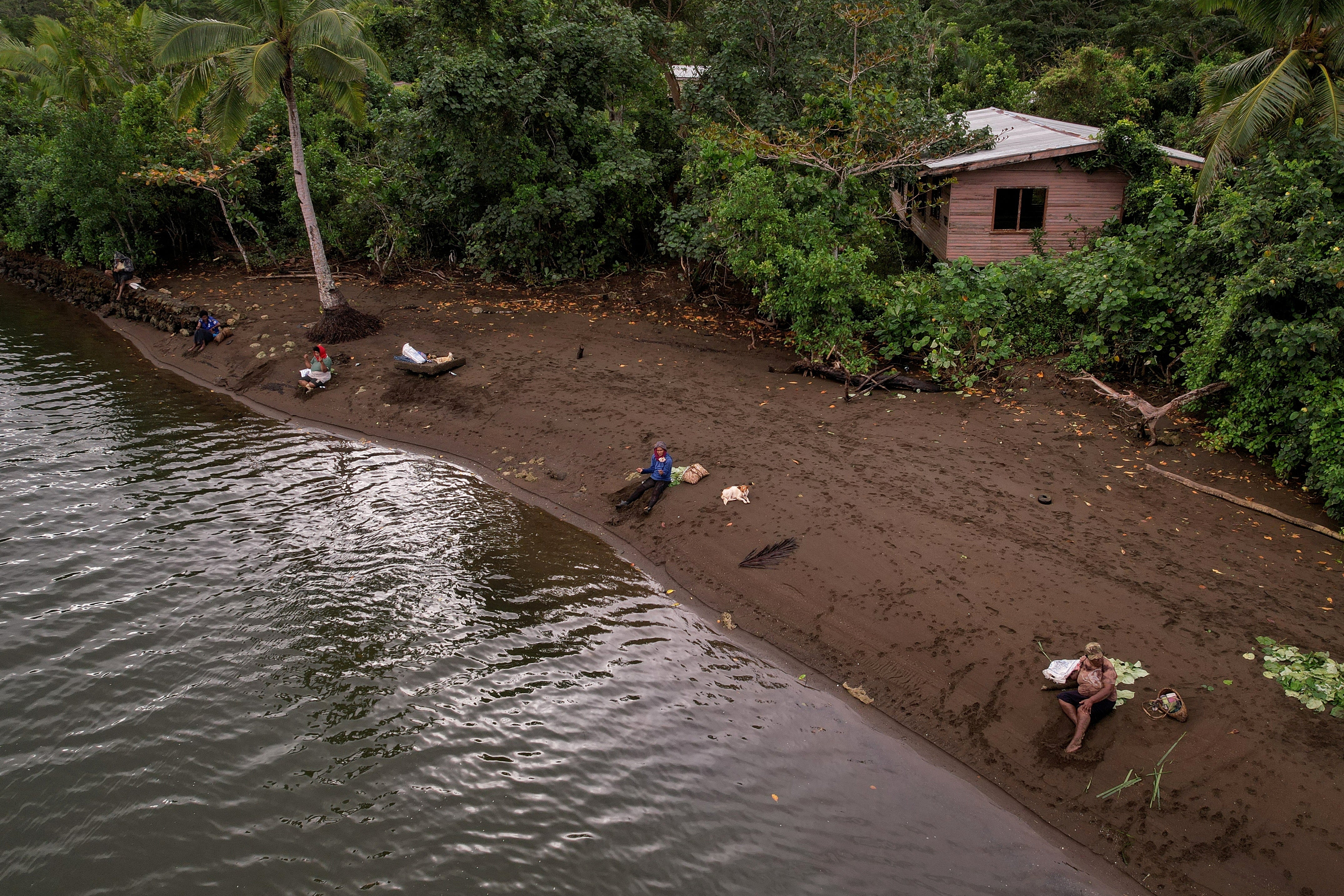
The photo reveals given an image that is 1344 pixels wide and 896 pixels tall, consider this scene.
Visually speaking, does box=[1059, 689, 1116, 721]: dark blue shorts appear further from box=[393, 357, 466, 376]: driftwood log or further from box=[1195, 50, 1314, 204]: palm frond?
box=[393, 357, 466, 376]: driftwood log

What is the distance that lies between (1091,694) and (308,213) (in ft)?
66.8

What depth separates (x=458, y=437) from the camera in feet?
52.2

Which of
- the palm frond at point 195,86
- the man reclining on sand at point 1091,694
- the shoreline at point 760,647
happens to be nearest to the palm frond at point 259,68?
the palm frond at point 195,86

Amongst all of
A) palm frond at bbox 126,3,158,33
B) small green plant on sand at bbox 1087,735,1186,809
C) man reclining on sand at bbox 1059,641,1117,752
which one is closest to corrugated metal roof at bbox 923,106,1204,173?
man reclining on sand at bbox 1059,641,1117,752

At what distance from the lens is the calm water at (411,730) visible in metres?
7.22

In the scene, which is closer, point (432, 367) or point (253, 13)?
point (253, 13)

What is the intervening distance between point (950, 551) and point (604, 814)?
19.0ft

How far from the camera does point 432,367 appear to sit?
57.8 feet

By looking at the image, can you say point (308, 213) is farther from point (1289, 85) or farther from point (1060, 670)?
point (1289, 85)

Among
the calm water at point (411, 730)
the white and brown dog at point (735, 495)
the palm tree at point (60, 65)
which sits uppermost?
the palm tree at point (60, 65)

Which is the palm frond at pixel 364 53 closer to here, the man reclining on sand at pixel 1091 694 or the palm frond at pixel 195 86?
the palm frond at pixel 195 86

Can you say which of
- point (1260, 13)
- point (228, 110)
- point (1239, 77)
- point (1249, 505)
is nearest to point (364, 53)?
point (228, 110)

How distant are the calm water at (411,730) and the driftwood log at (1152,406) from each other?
7.65 metres

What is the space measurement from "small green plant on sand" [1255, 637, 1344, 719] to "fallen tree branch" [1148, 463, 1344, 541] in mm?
2574
